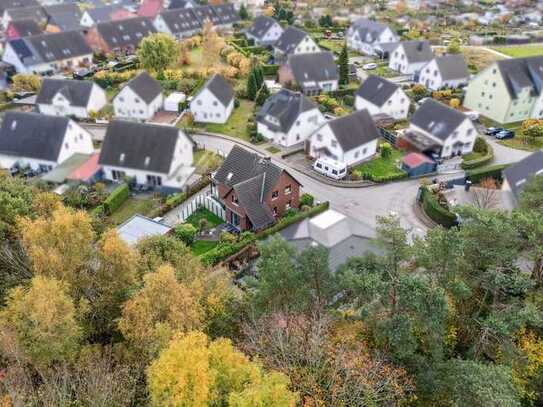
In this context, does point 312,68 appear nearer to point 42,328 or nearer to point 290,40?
point 290,40

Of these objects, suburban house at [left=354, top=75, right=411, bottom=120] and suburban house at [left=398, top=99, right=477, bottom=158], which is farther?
suburban house at [left=354, top=75, right=411, bottom=120]

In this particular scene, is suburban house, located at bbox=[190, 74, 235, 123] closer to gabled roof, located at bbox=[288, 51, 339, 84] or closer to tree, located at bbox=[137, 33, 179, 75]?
gabled roof, located at bbox=[288, 51, 339, 84]

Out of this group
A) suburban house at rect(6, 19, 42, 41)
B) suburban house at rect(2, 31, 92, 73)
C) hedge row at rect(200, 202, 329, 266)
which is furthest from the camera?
suburban house at rect(6, 19, 42, 41)

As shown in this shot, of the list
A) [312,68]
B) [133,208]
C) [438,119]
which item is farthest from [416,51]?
[133,208]

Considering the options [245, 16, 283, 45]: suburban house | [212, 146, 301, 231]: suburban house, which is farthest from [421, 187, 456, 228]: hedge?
[245, 16, 283, 45]: suburban house

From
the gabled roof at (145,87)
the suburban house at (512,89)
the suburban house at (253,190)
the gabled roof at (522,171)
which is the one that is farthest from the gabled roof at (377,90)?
the gabled roof at (145,87)

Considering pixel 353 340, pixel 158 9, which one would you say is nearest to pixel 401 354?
pixel 353 340

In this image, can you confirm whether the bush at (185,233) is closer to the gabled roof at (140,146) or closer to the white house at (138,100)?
the gabled roof at (140,146)
